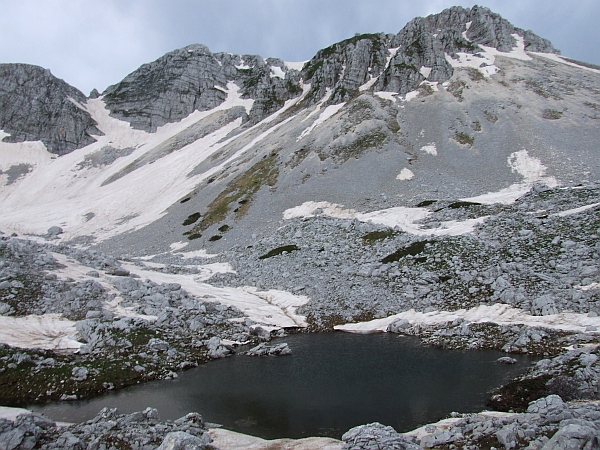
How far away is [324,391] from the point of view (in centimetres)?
2245

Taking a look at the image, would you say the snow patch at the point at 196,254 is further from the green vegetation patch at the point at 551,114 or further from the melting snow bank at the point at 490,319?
the green vegetation patch at the point at 551,114

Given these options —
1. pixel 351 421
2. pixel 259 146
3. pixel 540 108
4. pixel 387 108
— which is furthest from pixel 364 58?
pixel 351 421

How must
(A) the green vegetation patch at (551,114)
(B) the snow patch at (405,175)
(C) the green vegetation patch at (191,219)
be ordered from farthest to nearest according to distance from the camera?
1. (A) the green vegetation patch at (551,114)
2. (C) the green vegetation patch at (191,219)
3. (B) the snow patch at (405,175)

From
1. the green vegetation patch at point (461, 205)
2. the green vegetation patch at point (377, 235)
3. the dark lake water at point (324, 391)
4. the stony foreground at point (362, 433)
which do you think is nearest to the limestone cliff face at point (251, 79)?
the green vegetation patch at point (461, 205)

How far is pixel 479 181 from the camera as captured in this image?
67.2m

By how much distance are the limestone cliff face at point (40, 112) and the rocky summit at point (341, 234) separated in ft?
7.26

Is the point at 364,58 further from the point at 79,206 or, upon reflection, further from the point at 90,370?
the point at 90,370

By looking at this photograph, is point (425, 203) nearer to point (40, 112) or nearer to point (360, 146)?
point (360, 146)

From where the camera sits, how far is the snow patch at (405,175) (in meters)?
70.5

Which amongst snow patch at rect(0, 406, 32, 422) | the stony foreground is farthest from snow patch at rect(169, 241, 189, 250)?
the stony foreground

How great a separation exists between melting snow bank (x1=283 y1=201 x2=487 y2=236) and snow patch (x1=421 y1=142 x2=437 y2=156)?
22.6 metres

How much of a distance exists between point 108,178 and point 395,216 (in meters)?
107

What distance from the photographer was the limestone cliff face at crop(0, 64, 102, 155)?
519 feet

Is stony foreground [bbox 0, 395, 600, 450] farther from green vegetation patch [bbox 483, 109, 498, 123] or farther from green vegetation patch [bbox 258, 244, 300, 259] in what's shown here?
green vegetation patch [bbox 483, 109, 498, 123]
